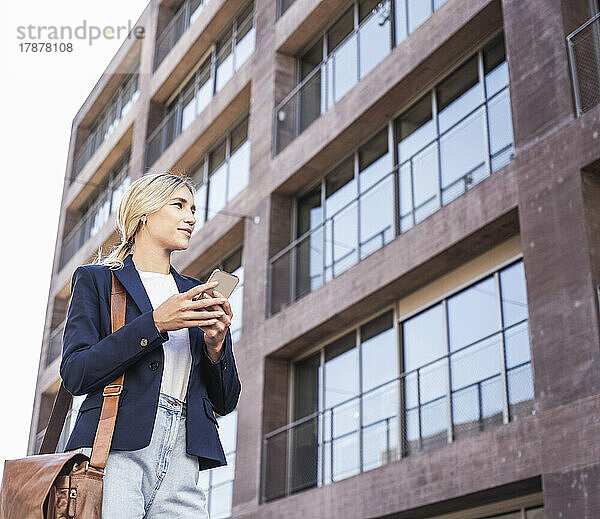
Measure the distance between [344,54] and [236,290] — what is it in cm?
549

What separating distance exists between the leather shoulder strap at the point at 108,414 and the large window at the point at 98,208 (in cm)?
2530

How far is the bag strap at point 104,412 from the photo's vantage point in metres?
2.40

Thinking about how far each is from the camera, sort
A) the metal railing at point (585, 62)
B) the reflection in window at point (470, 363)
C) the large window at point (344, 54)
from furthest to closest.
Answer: the large window at point (344, 54)
the reflection in window at point (470, 363)
the metal railing at point (585, 62)

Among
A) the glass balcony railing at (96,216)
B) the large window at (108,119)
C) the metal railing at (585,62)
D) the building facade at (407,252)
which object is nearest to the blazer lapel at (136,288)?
the building facade at (407,252)

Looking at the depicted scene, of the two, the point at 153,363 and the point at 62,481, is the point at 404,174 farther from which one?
the point at 62,481

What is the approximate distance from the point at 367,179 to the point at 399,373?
387 centimetres

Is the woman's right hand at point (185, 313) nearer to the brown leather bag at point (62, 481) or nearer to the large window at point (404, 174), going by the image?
the brown leather bag at point (62, 481)

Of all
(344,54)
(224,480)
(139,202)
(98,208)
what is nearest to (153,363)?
(139,202)

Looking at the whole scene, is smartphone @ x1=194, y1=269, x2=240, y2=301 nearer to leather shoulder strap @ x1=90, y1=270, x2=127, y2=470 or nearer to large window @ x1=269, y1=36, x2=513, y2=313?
leather shoulder strap @ x1=90, y1=270, x2=127, y2=470

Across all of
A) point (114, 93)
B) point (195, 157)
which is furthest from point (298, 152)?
point (114, 93)

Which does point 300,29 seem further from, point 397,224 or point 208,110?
point 397,224

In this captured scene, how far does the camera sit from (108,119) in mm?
32625

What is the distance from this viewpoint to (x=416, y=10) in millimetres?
15133

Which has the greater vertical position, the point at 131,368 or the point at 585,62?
the point at 585,62
